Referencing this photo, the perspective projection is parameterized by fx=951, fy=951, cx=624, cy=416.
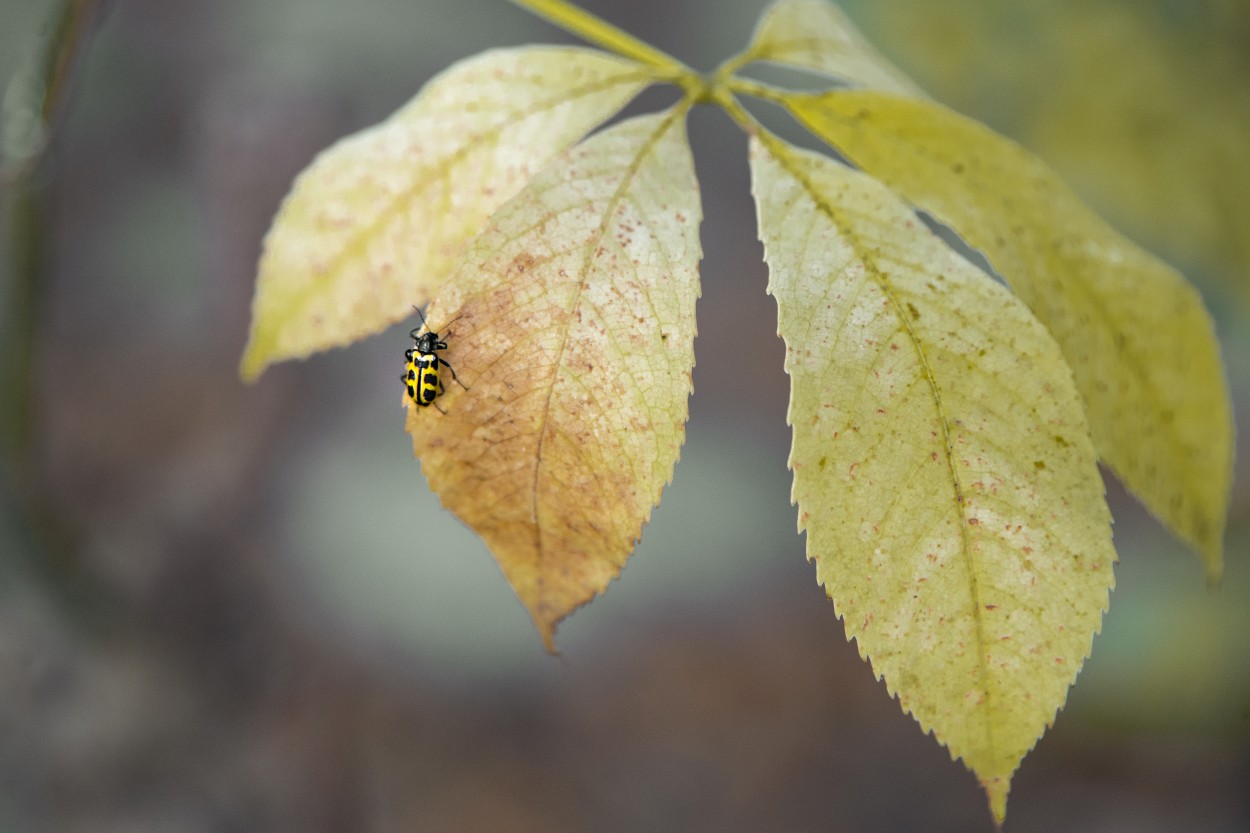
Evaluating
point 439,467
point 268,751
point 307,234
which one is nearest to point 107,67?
point 268,751

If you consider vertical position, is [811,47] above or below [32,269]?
above

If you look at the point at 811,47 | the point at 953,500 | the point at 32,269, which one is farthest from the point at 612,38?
the point at 32,269

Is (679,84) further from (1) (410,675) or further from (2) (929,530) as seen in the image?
(1) (410,675)

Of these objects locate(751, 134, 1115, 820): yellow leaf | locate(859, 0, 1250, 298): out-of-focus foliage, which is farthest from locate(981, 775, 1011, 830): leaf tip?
locate(859, 0, 1250, 298): out-of-focus foliage

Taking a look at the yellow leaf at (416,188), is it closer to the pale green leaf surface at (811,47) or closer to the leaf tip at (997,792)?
the pale green leaf surface at (811,47)

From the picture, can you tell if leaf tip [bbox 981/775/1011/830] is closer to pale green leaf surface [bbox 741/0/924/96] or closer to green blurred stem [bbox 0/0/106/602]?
pale green leaf surface [bbox 741/0/924/96]

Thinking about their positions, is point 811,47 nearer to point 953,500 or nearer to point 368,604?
point 953,500

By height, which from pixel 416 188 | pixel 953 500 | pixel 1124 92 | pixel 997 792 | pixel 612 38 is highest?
pixel 1124 92
